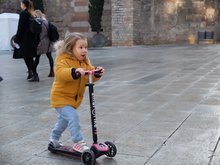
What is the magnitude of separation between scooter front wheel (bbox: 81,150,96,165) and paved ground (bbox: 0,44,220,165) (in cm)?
14

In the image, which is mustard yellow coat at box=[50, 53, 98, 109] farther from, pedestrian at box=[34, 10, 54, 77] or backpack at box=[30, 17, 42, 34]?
pedestrian at box=[34, 10, 54, 77]

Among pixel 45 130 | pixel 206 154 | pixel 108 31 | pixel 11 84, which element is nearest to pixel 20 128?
pixel 45 130

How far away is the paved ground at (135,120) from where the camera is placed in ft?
11.7

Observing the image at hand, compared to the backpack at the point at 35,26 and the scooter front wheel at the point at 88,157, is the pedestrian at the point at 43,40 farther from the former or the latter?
the scooter front wheel at the point at 88,157

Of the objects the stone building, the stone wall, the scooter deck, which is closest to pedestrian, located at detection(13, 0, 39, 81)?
the scooter deck

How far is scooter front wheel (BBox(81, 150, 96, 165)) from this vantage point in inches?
129

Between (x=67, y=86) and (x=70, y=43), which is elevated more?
(x=70, y=43)

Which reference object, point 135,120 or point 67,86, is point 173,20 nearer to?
point 135,120

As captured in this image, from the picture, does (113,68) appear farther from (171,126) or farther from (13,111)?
(171,126)

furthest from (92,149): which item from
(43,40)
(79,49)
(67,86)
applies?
(43,40)

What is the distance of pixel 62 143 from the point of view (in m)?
4.00

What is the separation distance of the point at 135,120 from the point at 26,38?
450cm

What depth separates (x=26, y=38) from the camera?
868 centimetres

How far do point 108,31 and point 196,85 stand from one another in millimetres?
14471
